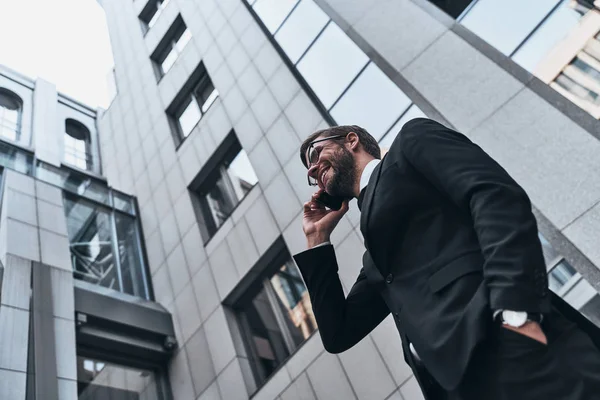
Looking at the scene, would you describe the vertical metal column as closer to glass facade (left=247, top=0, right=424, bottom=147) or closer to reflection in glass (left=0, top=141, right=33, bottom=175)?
reflection in glass (left=0, top=141, right=33, bottom=175)

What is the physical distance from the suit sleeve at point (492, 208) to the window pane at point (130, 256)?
45.2ft

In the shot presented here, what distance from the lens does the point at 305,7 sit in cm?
1233

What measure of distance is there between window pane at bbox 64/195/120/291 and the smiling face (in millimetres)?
12744

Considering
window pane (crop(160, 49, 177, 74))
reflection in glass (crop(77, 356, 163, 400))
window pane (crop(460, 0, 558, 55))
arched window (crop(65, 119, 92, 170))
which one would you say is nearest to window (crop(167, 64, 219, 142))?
window pane (crop(160, 49, 177, 74))

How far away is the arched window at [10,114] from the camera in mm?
20594

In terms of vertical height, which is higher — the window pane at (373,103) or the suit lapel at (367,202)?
the window pane at (373,103)

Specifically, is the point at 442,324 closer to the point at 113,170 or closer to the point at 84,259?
the point at 84,259

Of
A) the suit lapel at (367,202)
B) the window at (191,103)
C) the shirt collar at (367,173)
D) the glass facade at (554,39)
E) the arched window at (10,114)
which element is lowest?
the suit lapel at (367,202)

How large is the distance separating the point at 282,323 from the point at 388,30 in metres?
6.25

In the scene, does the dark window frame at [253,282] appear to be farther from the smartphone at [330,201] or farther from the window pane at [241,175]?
the smartphone at [330,201]

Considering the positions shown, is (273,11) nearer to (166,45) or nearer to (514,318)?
(166,45)

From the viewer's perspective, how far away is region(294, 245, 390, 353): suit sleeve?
2643 mm

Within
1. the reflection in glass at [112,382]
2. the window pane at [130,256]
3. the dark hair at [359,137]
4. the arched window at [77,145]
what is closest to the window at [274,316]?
the reflection in glass at [112,382]

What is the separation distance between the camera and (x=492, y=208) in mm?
1903
